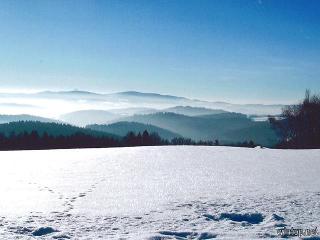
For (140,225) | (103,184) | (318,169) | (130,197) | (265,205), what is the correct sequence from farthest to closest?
(318,169), (103,184), (130,197), (265,205), (140,225)

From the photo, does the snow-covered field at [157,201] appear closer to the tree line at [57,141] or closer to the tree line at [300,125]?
the tree line at [300,125]

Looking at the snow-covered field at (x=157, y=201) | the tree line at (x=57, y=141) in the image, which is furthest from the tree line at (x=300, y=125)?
the snow-covered field at (x=157, y=201)

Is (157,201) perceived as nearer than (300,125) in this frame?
Yes

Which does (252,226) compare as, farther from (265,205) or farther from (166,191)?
(166,191)

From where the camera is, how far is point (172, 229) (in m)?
7.29

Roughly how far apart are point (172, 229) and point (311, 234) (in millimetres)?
2499

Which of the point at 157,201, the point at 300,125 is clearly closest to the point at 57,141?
the point at 300,125

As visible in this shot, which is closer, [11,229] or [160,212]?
[11,229]

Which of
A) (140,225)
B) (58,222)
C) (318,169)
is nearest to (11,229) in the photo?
(58,222)

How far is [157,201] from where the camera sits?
9328 mm

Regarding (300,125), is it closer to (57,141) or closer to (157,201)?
(57,141)

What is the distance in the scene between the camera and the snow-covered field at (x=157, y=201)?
7.23 meters

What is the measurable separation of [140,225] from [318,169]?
9.99 meters

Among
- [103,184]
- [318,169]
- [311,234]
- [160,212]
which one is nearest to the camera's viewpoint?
[311,234]
